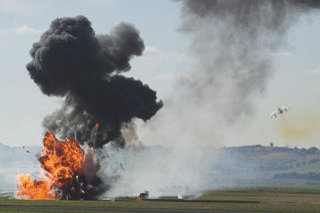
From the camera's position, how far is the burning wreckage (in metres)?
120

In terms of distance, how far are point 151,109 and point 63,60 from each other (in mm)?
27784

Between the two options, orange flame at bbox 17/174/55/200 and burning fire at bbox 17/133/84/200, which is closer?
burning fire at bbox 17/133/84/200

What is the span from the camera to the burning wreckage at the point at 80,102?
393ft

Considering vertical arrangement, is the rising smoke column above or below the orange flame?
above

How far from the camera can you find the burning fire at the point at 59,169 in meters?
118

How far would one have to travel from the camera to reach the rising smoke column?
421 feet

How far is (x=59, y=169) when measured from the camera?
118062 millimetres

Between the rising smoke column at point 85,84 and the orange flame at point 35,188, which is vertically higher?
the rising smoke column at point 85,84

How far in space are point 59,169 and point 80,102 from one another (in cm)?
2412

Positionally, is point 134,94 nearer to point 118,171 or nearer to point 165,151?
point 118,171

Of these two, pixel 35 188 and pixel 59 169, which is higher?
pixel 59 169

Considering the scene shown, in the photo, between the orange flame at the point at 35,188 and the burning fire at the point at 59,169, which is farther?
the orange flame at the point at 35,188

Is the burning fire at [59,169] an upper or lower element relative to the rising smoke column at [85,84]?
lower

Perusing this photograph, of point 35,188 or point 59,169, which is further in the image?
point 35,188
